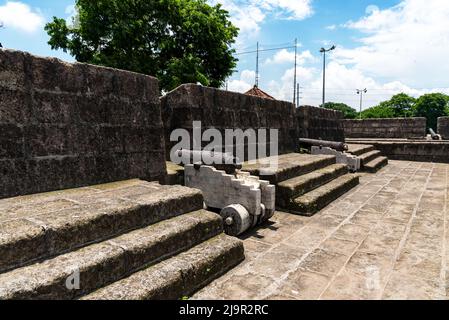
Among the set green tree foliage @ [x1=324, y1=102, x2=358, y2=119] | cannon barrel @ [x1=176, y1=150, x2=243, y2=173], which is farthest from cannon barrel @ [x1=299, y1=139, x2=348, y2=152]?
green tree foliage @ [x1=324, y1=102, x2=358, y2=119]

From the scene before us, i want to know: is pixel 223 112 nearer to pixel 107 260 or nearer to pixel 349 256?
pixel 349 256

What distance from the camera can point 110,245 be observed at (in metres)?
2.53

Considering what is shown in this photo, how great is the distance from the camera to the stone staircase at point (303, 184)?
5383mm

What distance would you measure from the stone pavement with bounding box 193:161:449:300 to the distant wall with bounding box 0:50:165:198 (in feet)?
7.05

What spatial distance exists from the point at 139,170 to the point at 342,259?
307 cm

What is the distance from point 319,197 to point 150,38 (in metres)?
16.4

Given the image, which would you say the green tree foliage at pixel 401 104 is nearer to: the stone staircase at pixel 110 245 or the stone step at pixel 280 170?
the stone step at pixel 280 170

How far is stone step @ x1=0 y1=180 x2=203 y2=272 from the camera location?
6.97ft

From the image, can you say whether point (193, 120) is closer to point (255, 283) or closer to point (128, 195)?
point (128, 195)

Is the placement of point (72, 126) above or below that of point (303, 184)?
above

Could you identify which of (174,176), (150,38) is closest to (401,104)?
(150,38)

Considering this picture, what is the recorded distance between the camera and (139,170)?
15.1ft

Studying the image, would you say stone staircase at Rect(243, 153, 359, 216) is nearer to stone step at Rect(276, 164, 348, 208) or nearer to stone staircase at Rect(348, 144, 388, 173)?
stone step at Rect(276, 164, 348, 208)

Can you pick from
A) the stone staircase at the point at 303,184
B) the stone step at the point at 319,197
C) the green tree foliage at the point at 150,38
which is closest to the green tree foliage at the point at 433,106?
the green tree foliage at the point at 150,38
